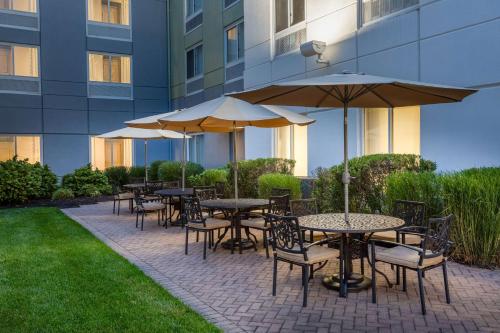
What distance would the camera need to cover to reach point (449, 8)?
355 inches

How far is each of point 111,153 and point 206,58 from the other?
7440 mm

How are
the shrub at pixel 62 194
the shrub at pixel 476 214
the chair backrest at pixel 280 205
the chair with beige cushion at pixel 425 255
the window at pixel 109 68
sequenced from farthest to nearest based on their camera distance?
Answer: the window at pixel 109 68 → the shrub at pixel 62 194 → the chair backrest at pixel 280 205 → the shrub at pixel 476 214 → the chair with beige cushion at pixel 425 255

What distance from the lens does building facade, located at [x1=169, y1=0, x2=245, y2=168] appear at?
1867 centimetres

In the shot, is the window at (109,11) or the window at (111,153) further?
the window at (111,153)

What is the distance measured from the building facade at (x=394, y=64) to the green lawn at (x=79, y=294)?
6291 millimetres

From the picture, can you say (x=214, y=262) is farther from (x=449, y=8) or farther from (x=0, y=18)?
(x=0, y=18)

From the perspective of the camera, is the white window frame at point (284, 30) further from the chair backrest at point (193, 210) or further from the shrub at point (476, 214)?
the shrub at point (476, 214)

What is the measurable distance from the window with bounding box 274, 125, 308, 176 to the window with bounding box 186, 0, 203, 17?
387 inches

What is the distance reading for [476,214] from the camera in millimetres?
6766

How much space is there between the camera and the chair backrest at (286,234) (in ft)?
18.0

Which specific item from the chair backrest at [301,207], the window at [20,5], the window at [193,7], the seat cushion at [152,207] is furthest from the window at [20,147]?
the chair backrest at [301,207]

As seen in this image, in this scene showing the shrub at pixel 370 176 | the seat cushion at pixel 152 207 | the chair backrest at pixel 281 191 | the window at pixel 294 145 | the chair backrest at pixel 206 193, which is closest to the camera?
the shrub at pixel 370 176

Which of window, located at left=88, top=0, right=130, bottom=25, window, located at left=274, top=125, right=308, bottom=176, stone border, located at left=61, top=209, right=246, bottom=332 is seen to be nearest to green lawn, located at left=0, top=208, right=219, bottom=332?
stone border, located at left=61, top=209, right=246, bottom=332

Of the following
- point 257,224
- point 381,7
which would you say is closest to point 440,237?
point 257,224
